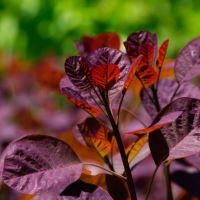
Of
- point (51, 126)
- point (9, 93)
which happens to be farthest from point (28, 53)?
point (51, 126)

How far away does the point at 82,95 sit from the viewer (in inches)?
33.4

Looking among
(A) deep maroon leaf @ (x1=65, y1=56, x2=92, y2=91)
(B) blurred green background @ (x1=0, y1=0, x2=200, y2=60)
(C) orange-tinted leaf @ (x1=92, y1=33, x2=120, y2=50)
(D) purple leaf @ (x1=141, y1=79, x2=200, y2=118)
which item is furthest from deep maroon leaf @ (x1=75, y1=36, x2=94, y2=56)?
(B) blurred green background @ (x1=0, y1=0, x2=200, y2=60)

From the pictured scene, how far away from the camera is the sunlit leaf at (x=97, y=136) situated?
0.91 m

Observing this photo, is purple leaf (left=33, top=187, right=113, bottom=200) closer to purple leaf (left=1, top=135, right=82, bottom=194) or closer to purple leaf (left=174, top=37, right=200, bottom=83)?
purple leaf (left=1, top=135, right=82, bottom=194)

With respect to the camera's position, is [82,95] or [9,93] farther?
[9,93]

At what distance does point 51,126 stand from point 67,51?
2266 millimetres

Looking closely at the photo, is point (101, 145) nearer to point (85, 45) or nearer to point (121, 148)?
point (121, 148)

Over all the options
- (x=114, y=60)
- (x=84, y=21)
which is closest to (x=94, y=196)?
(x=114, y=60)

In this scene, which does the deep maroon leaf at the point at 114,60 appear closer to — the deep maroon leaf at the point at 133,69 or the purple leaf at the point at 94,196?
the deep maroon leaf at the point at 133,69

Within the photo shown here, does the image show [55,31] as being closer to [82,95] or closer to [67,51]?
[67,51]

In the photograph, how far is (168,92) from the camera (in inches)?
41.5

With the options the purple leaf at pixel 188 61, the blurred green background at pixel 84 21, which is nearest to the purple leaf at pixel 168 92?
the purple leaf at pixel 188 61

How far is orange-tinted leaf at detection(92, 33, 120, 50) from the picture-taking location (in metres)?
1.08

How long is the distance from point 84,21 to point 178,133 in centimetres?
321
